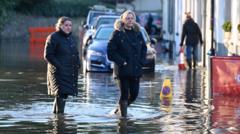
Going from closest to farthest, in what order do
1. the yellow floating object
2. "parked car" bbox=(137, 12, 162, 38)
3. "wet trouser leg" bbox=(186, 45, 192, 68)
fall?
the yellow floating object → "wet trouser leg" bbox=(186, 45, 192, 68) → "parked car" bbox=(137, 12, 162, 38)

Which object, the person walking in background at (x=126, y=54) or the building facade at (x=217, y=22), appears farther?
the building facade at (x=217, y=22)

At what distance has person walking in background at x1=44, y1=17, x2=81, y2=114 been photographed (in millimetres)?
13711

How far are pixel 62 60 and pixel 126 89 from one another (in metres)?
1.13

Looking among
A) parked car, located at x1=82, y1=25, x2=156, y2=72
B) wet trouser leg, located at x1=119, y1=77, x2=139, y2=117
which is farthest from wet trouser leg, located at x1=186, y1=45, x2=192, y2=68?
wet trouser leg, located at x1=119, y1=77, x2=139, y2=117

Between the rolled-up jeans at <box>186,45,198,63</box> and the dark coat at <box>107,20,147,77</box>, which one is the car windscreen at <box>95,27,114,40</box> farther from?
the dark coat at <box>107,20,147,77</box>

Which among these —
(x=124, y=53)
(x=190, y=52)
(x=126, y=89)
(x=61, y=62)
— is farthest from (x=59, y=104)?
(x=190, y=52)

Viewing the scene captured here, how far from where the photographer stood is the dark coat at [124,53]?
45.0 ft

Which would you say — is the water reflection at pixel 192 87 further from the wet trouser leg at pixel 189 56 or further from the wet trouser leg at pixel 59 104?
the wet trouser leg at pixel 59 104

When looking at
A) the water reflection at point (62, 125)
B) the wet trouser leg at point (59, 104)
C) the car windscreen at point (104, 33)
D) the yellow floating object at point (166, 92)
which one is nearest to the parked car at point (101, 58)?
the car windscreen at point (104, 33)

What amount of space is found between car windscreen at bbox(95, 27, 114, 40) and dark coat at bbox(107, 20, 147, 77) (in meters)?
12.3

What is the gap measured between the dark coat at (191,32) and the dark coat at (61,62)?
47.1ft

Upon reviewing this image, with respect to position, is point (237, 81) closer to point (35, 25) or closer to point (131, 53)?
point (131, 53)

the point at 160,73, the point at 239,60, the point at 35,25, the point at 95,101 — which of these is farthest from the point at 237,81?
the point at 35,25

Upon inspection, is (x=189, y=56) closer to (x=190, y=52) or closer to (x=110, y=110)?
(x=190, y=52)
